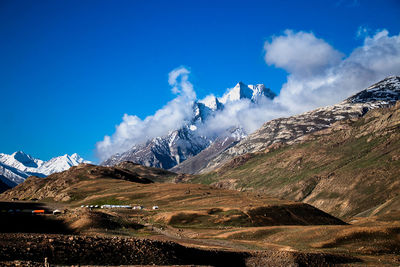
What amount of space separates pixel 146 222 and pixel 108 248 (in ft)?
253

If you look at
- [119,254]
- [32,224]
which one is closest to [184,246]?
[119,254]

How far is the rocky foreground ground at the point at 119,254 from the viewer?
37.6m

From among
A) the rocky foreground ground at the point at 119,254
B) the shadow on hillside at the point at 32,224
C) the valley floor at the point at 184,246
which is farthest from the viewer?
the shadow on hillside at the point at 32,224

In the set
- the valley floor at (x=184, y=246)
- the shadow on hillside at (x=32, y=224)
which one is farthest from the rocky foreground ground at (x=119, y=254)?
the shadow on hillside at (x=32, y=224)

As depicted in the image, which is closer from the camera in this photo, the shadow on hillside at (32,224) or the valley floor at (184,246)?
the valley floor at (184,246)

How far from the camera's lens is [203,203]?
157m

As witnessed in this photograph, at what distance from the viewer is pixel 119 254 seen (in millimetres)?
41875

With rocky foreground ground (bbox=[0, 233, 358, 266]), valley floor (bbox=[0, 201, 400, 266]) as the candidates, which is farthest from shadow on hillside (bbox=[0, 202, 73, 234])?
rocky foreground ground (bbox=[0, 233, 358, 266])

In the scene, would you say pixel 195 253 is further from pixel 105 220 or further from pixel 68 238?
pixel 105 220

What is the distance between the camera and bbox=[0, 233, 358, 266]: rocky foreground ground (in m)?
37.6

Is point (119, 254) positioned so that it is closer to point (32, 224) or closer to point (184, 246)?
point (184, 246)

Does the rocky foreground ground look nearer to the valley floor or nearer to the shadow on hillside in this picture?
the valley floor

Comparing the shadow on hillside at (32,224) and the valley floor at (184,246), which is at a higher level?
the shadow on hillside at (32,224)

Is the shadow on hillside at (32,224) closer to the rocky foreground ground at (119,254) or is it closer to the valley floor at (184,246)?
the valley floor at (184,246)
